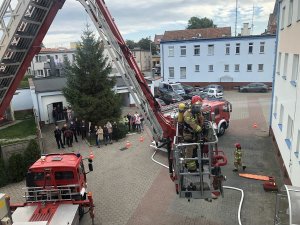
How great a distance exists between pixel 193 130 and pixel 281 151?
7785 mm

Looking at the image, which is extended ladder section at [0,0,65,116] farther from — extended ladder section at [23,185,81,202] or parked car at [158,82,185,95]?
parked car at [158,82,185,95]

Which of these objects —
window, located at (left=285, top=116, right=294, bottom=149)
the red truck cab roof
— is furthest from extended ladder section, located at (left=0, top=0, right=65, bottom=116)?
window, located at (left=285, top=116, right=294, bottom=149)

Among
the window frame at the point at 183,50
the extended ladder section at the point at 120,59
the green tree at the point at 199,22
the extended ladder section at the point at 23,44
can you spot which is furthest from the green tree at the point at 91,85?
the green tree at the point at 199,22

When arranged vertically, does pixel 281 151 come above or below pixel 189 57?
below

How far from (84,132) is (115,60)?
361 inches

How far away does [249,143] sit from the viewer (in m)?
17.8

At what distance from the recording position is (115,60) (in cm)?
1188

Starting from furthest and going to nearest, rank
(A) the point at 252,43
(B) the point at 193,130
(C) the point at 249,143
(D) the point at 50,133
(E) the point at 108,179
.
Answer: (A) the point at 252,43
(D) the point at 50,133
(C) the point at 249,143
(E) the point at 108,179
(B) the point at 193,130

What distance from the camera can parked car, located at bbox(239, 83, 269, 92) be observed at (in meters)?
35.7

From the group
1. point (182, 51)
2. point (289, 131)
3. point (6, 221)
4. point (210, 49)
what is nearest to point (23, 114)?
point (6, 221)

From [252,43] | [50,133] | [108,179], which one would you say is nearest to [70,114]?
[50,133]

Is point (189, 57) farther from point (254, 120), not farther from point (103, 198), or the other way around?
point (103, 198)

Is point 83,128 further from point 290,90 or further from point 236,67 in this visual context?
point 236,67

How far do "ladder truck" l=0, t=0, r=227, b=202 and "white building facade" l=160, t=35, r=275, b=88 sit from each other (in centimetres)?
2738
